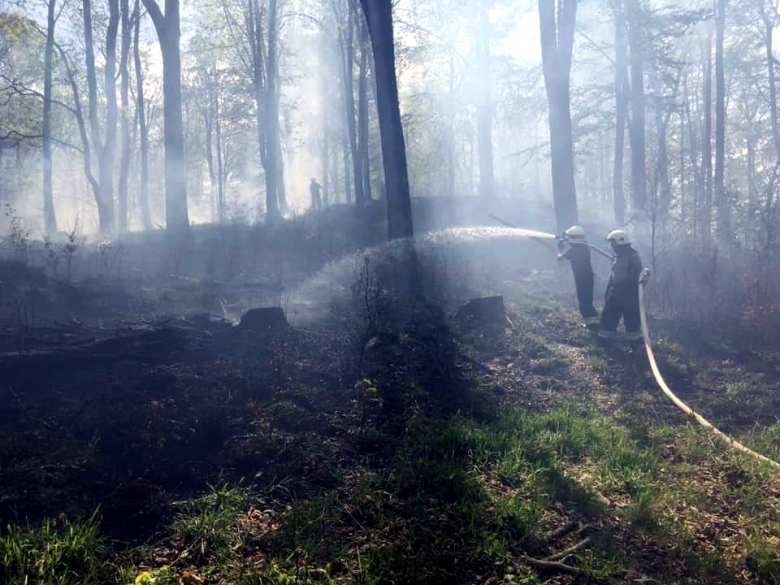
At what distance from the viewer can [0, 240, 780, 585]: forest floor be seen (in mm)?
3299

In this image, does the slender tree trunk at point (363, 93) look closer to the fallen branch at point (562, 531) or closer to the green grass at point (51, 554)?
the fallen branch at point (562, 531)

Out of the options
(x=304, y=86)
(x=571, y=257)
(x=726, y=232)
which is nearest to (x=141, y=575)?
(x=571, y=257)

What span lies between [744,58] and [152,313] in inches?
1087

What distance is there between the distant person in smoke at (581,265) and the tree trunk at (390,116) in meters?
2.73

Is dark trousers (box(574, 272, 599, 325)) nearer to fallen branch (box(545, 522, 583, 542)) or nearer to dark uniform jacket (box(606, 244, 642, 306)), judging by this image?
dark uniform jacket (box(606, 244, 642, 306))

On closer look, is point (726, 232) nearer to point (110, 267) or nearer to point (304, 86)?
point (110, 267)

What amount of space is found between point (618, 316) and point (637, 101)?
42.2 ft

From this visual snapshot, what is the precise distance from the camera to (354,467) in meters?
4.36

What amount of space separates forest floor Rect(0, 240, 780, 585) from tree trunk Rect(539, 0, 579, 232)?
7.27 metres

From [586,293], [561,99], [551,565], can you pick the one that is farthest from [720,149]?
[551,565]

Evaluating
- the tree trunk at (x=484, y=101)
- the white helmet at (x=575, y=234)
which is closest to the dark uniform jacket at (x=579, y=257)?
the white helmet at (x=575, y=234)

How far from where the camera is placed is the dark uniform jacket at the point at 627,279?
Result: 8.43 meters

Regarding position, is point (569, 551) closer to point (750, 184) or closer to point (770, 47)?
point (770, 47)

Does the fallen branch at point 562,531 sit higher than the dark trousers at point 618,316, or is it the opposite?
the dark trousers at point 618,316
